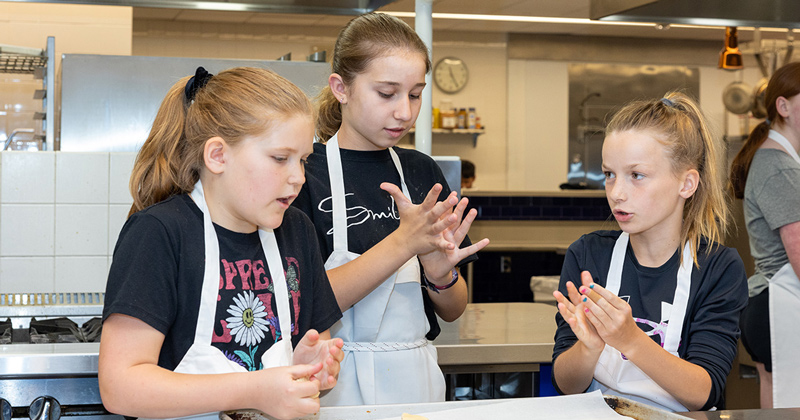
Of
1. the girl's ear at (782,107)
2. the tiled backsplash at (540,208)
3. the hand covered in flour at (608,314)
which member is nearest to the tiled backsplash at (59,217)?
the hand covered in flour at (608,314)

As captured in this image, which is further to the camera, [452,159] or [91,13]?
[91,13]

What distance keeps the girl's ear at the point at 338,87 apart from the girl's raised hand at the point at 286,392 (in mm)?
626

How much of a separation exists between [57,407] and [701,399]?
3.77 ft

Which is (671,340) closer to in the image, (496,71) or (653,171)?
(653,171)

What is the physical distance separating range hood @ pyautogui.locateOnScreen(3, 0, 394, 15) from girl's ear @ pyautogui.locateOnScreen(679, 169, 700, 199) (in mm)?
1037

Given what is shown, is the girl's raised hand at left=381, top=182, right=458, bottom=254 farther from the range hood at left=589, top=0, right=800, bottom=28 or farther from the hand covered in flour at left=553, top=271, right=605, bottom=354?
the range hood at left=589, top=0, right=800, bottom=28

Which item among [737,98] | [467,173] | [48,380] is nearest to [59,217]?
[48,380]

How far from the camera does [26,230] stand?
2086mm

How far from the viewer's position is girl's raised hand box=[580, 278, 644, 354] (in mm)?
1070

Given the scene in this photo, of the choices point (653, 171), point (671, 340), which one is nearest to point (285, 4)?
point (653, 171)

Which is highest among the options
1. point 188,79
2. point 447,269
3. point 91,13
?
point 91,13

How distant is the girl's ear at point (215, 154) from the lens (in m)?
1.10

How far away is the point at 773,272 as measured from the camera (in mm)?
2213

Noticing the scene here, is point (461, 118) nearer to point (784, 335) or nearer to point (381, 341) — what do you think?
point (784, 335)
